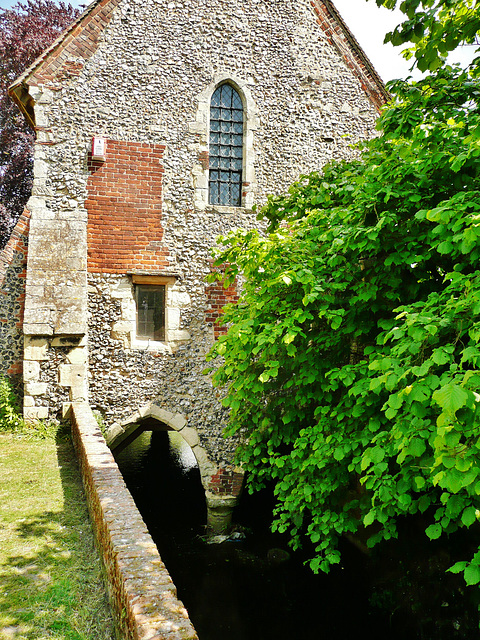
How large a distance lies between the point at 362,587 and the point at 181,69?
9.45 metres

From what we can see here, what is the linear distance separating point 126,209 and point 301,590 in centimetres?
706

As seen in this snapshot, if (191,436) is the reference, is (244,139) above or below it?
above

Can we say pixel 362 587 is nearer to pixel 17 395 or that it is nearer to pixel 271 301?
pixel 271 301

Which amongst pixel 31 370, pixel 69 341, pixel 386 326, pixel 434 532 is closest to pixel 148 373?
pixel 69 341

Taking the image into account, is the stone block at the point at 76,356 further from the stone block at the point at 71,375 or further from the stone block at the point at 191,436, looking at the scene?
the stone block at the point at 191,436

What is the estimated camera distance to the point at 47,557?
430cm

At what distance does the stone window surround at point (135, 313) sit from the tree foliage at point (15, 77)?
8.42m

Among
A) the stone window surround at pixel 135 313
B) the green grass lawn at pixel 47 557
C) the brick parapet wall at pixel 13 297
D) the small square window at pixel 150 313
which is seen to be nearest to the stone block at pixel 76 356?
the stone window surround at pixel 135 313

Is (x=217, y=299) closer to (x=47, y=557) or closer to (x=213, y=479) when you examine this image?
(x=213, y=479)

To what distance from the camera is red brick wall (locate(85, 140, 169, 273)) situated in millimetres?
8711

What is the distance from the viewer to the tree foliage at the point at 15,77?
14.8 m

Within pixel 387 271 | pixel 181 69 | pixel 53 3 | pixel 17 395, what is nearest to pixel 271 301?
pixel 387 271

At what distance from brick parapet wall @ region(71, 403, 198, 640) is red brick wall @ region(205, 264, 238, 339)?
13.2 feet

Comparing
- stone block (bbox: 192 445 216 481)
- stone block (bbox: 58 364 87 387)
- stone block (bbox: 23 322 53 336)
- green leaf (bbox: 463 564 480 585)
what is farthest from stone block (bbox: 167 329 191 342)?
green leaf (bbox: 463 564 480 585)
